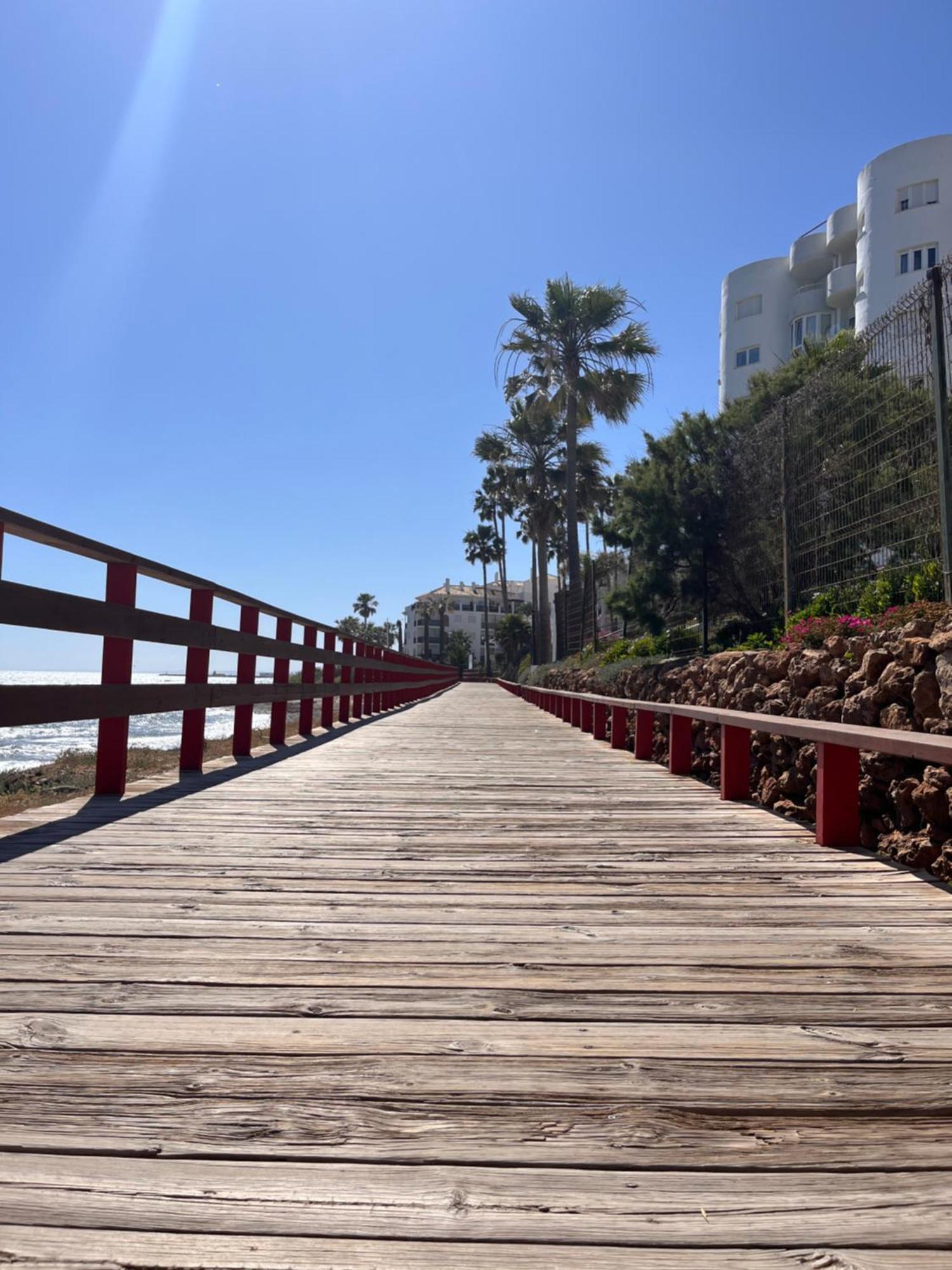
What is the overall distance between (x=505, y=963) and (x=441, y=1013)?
1.10ft

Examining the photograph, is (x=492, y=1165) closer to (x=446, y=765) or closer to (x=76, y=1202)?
(x=76, y=1202)

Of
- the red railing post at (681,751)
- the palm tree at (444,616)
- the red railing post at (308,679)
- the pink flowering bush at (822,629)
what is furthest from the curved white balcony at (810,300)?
the palm tree at (444,616)

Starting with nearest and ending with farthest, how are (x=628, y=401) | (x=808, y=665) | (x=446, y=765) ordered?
(x=808, y=665) → (x=446, y=765) → (x=628, y=401)

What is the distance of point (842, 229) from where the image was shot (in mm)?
35406

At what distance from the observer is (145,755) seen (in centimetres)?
908

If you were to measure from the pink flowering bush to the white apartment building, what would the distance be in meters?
21.0

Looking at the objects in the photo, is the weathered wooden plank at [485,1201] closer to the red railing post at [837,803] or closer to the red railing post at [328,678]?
the red railing post at [837,803]

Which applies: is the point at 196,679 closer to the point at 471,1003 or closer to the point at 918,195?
the point at 471,1003

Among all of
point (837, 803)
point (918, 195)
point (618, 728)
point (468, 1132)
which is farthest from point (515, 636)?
point (468, 1132)

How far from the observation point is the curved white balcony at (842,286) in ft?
115

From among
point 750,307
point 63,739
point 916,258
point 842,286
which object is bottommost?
point 63,739

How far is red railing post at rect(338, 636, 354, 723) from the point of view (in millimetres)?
10883

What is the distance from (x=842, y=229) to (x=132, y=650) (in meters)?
38.7

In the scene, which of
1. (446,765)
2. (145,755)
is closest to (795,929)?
(446,765)
